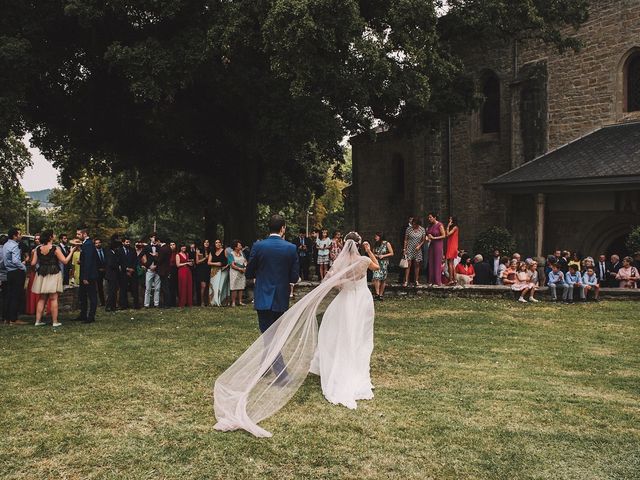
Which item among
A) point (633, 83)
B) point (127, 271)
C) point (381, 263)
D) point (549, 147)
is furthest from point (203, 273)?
point (633, 83)

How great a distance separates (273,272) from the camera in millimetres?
7797

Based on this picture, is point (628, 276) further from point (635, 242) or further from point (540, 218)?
point (540, 218)

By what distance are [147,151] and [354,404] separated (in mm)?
18700

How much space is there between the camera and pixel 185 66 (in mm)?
17094

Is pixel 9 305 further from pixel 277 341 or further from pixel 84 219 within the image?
pixel 84 219

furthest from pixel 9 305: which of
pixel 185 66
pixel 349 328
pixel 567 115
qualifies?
pixel 567 115

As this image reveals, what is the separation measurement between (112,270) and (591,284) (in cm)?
1256

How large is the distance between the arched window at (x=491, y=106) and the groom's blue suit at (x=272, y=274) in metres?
22.4

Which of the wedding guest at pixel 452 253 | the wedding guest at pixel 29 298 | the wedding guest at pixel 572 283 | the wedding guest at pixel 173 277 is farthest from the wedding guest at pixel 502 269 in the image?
the wedding guest at pixel 29 298

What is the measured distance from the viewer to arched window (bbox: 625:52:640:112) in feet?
75.3

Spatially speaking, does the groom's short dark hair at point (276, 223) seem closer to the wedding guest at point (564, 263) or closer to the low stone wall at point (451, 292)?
the low stone wall at point (451, 292)

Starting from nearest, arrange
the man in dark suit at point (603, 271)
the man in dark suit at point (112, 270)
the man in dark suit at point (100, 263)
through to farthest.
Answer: the man in dark suit at point (112, 270) < the man in dark suit at point (100, 263) < the man in dark suit at point (603, 271)

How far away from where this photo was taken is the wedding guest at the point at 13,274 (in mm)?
12781

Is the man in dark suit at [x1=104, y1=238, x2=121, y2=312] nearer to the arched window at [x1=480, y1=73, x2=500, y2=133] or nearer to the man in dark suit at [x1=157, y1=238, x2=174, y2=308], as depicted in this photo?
the man in dark suit at [x1=157, y1=238, x2=174, y2=308]
